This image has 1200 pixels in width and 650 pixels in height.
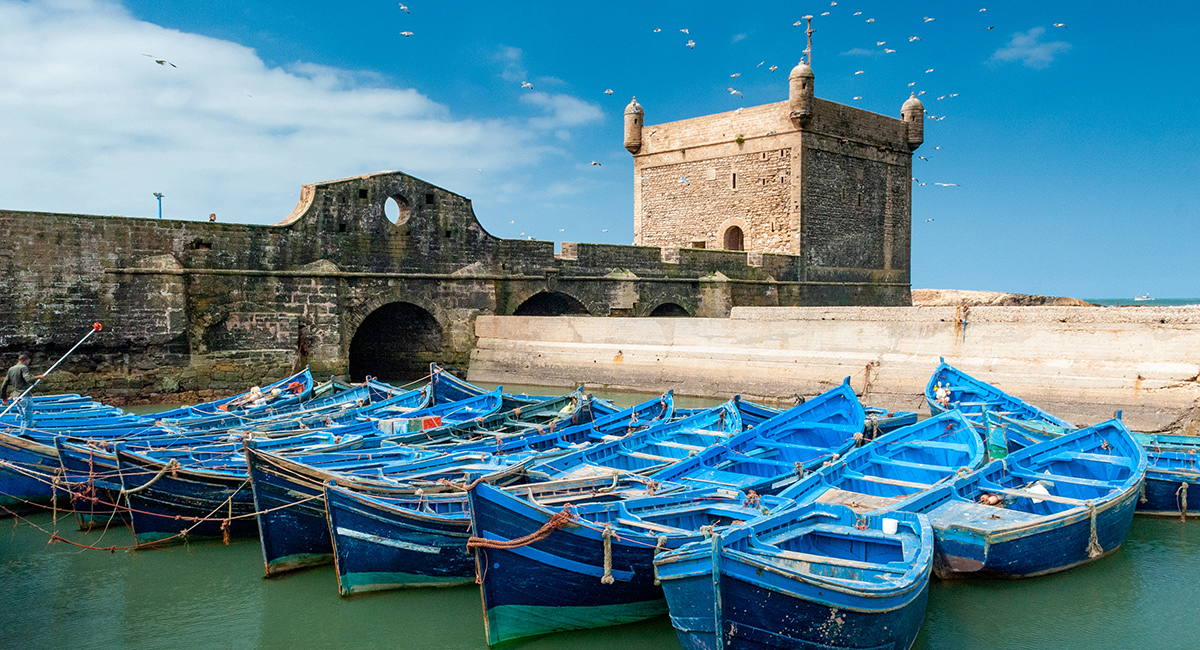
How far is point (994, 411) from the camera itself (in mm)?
11195

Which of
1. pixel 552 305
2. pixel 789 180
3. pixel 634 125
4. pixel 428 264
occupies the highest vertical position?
pixel 634 125

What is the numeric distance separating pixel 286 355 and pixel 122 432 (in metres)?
7.70

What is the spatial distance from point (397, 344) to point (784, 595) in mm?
18364

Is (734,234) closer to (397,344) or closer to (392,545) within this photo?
(397,344)

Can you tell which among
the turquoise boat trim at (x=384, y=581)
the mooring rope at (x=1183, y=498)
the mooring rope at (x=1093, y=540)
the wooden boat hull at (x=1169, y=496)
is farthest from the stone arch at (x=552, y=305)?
the mooring rope at (x=1093, y=540)

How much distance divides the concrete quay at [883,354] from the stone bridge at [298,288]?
1.84 metres

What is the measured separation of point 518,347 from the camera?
2050 cm

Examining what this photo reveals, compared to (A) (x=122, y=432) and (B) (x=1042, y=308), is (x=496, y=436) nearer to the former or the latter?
(A) (x=122, y=432)

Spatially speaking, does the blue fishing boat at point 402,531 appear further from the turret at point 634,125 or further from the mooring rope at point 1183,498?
the turret at point 634,125

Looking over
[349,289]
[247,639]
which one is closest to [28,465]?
[247,639]

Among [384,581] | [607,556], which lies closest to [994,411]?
[607,556]

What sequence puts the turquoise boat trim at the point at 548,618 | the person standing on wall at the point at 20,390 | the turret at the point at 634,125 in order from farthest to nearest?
the turret at the point at 634,125
the person standing on wall at the point at 20,390
the turquoise boat trim at the point at 548,618

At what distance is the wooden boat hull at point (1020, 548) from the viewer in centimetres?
670

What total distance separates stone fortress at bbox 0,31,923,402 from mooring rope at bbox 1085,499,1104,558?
612 inches
